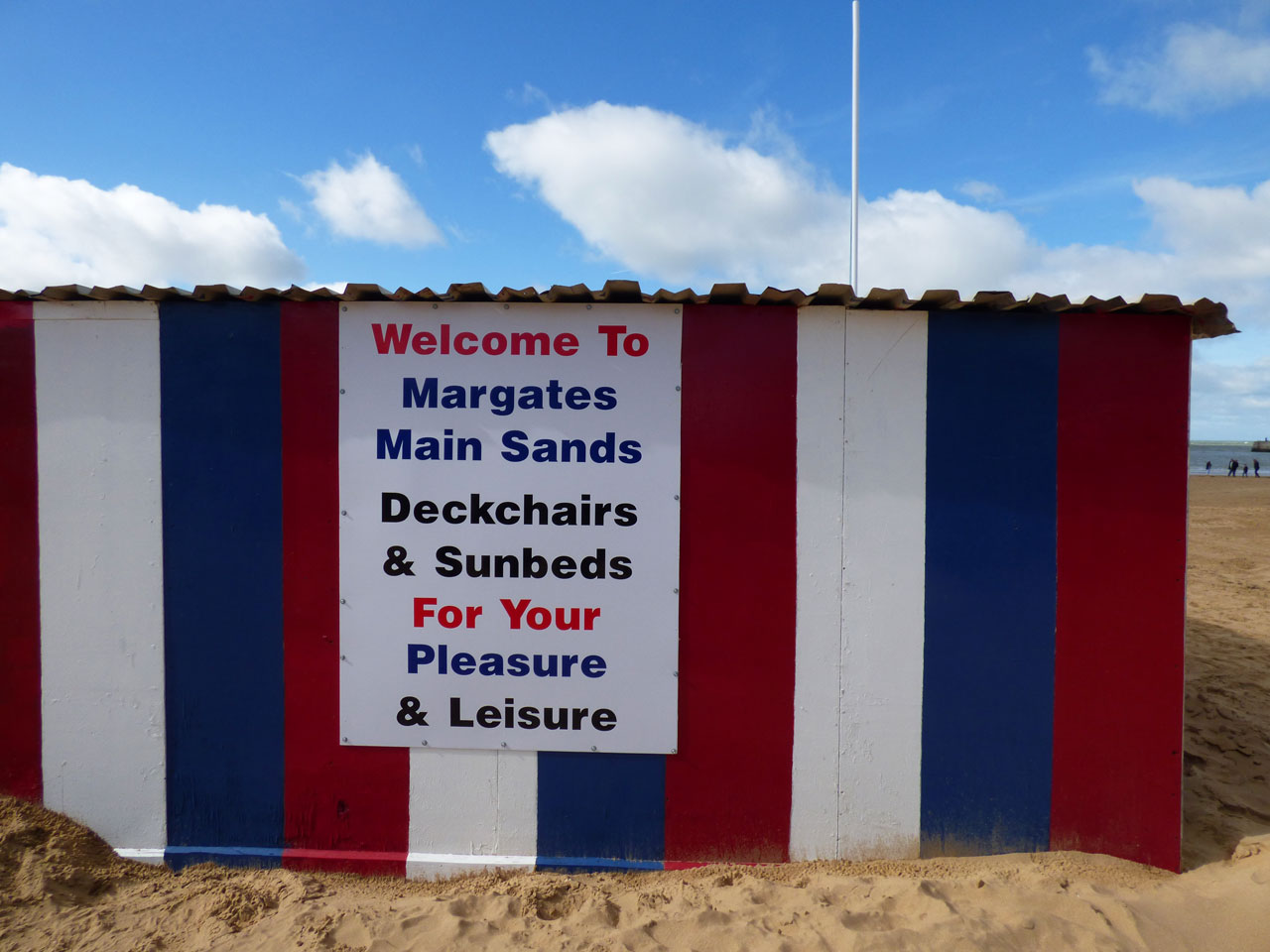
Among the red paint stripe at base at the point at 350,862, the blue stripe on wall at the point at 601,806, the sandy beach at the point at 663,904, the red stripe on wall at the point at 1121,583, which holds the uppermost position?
the red stripe on wall at the point at 1121,583

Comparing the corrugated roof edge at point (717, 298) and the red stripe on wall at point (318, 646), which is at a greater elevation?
the corrugated roof edge at point (717, 298)

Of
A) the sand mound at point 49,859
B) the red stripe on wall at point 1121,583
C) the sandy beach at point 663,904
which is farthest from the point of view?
the red stripe on wall at point 1121,583

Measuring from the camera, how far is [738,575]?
2943 millimetres

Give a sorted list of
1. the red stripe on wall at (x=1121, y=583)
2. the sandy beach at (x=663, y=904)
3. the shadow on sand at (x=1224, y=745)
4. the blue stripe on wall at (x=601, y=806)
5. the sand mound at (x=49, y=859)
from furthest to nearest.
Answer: the shadow on sand at (x=1224, y=745) → the blue stripe on wall at (x=601, y=806) → the red stripe on wall at (x=1121, y=583) → the sand mound at (x=49, y=859) → the sandy beach at (x=663, y=904)

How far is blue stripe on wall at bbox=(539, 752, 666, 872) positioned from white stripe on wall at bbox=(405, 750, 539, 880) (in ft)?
0.24

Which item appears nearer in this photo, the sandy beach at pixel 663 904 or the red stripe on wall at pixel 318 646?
the sandy beach at pixel 663 904

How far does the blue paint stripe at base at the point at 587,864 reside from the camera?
9.67 feet

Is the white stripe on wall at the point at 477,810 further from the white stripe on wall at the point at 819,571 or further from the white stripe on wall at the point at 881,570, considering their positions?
the white stripe on wall at the point at 881,570

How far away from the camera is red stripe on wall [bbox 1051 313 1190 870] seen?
2865mm

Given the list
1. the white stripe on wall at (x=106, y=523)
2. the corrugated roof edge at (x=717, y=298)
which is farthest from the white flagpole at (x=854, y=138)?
the white stripe on wall at (x=106, y=523)

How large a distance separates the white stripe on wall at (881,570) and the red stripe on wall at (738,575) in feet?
0.88

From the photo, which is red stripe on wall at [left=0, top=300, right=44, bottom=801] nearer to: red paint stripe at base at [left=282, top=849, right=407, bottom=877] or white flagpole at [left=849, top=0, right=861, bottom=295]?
red paint stripe at base at [left=282, top=849, right=407, bottom=877]

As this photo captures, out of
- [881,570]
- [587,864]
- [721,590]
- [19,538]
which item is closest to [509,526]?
[721,590]

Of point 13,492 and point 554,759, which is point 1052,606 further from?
point 13,492
